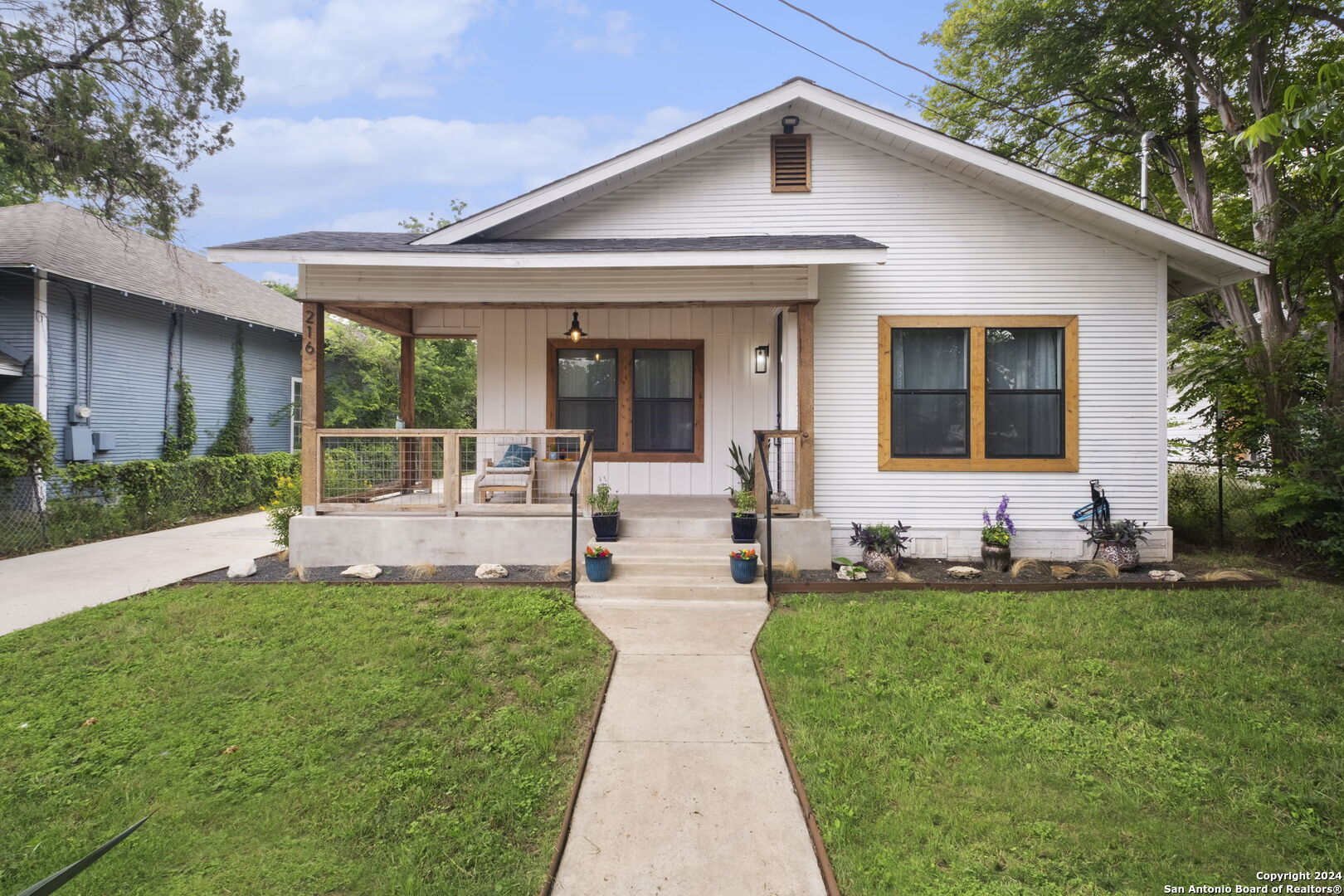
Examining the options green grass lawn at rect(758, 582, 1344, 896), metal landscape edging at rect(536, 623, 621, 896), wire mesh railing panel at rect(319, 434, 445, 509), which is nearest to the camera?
metal landscape edging at rect(536, 623, 621, 896)

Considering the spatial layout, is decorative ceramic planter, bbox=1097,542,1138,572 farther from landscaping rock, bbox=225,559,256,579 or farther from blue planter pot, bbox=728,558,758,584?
landscaping rock, bbox=225,559,256,579

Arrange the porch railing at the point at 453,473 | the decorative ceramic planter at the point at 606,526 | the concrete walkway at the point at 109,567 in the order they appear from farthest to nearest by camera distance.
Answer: the porch railing at the point at 453,473
the decorative ceramic planter at the point at 606,526
the concrete walkway at the point at 109,567

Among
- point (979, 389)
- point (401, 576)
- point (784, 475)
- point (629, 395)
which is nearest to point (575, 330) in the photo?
point (629, 395)

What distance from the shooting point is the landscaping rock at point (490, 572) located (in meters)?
6.22

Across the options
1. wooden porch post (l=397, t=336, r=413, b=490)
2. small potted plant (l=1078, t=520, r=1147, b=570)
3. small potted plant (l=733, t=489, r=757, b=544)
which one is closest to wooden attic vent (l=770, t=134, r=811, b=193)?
small potted plant (l=733, t=489, r=757, b=544)

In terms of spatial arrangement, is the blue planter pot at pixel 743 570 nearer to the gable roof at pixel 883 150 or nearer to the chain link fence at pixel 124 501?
the gable roof at pixel 883 150

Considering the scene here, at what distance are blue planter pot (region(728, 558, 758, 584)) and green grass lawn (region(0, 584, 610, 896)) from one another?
5.17ft

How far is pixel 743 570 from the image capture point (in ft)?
19.1

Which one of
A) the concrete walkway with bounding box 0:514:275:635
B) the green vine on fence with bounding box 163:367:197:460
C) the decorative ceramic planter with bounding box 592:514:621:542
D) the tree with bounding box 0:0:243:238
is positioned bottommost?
the concrete walkway with bounding box 0:514:275:635

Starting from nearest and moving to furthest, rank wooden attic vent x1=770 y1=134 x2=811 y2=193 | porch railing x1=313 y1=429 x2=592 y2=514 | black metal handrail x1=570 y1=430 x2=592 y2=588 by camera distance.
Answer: black metal handrail x1=570 y1=430 x2=592 y2=588
porch railing x1=313 y1=429 x2=592 y2=514
wooden attic vent x1=770 y1=134 x2=811 y2=193

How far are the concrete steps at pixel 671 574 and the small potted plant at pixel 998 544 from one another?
8.61ft

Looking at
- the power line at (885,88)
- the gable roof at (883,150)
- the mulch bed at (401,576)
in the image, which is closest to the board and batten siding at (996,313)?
the gable roof at (883,150)

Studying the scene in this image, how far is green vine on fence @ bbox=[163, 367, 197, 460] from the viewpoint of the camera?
12445 mm

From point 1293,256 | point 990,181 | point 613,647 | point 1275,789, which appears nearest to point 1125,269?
point 990,181
